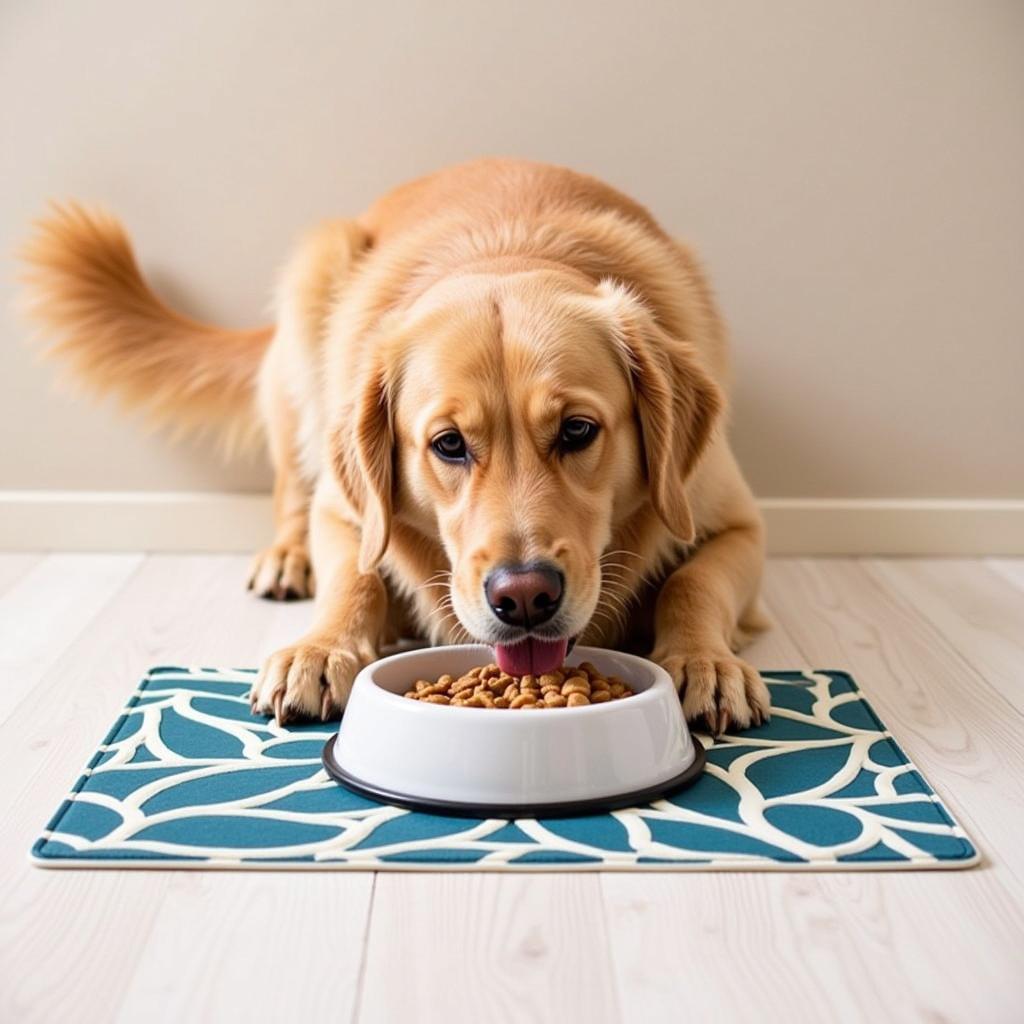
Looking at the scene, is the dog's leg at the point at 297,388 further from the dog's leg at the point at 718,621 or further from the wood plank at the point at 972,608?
the wood plank at the point at 972,608

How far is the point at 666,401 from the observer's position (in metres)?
2.16

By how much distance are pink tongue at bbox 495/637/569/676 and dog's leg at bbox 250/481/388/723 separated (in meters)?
0.33

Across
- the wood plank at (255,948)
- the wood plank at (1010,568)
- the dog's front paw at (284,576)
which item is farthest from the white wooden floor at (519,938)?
the wood plank at (1010,568)

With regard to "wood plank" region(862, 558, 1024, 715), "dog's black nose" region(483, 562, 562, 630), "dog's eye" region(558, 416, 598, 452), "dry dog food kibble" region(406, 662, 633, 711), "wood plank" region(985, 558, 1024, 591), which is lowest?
"wood plank" region(985, 558, 1024, 591)

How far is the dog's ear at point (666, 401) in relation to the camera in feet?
7.08

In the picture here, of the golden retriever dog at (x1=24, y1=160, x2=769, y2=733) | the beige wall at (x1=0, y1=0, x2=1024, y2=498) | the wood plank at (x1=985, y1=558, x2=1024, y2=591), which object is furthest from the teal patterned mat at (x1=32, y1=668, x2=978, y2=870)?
the beige wall at (x1=0, y1=0, x2=1024, y2=498)

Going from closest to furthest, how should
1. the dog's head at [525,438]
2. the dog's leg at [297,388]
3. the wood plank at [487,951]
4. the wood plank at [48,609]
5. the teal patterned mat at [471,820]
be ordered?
the wood plank at [487,951]
the teal patterned mat at [471,820]
the dog's head at [525,438]
the wood plank at [48,609]
the dog's leg at [297,388]

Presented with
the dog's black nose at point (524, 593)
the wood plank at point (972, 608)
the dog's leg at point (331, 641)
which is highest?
the dog's black nose at point (524, 593)

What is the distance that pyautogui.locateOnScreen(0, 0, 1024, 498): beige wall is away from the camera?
308cm

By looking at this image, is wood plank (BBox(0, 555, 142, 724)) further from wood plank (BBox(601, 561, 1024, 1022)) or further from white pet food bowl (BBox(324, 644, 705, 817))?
wood plank (BBox(601, 561, 1024, 1022))

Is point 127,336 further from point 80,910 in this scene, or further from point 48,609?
point 80,910

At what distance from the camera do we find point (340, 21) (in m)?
3.08

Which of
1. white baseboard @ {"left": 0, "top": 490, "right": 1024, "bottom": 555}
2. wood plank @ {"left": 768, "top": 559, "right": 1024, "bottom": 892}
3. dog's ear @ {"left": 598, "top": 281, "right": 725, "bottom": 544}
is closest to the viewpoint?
wood plank @ {"left": 768, "top": 559, "right": 1024, "bottom": 892}

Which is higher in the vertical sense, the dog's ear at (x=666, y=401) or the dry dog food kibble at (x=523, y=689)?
the dog's ear at (x=666, y=401)
